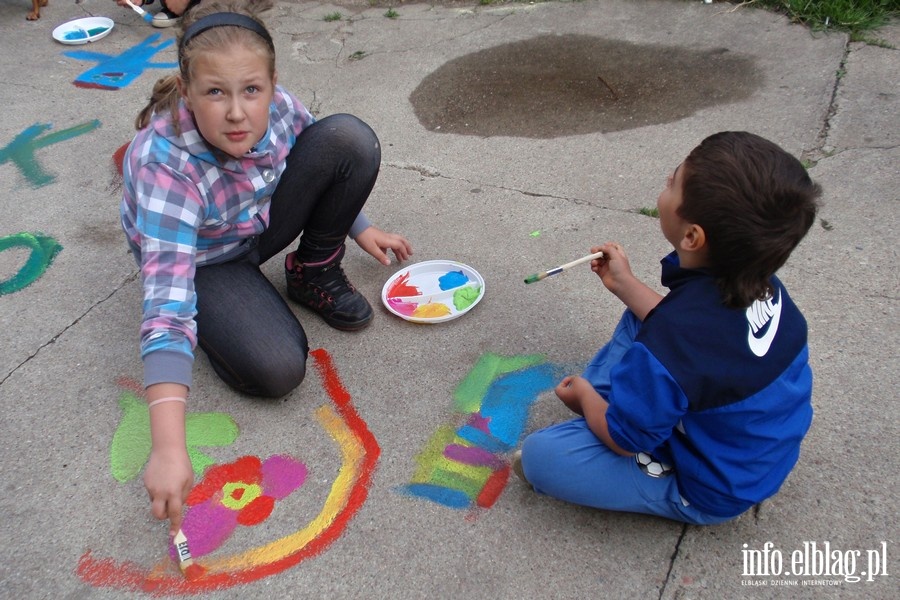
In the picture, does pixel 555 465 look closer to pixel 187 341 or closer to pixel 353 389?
pixel 353 389

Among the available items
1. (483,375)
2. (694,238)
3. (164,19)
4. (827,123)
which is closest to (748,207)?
(694,238)

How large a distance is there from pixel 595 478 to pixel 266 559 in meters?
0.80

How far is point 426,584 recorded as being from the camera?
5.33ft

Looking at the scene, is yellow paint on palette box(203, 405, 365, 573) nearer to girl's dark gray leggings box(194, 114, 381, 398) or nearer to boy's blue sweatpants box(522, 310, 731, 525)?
girl's dark gray leggings box(194, 114, 381, 398)

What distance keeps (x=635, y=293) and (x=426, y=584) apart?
93cm

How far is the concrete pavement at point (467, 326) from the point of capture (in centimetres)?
167

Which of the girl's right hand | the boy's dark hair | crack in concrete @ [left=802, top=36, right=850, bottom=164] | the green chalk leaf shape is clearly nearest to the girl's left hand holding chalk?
the girl's right hand

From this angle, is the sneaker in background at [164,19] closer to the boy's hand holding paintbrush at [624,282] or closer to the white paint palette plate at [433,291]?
the white paint palette plate at [433,291]

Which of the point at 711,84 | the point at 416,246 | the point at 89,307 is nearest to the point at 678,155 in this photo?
the point at 711,84

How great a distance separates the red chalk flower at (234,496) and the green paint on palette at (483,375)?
1.62 feet

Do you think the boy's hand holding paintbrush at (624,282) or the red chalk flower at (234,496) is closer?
the red chalk flower at (234,496)

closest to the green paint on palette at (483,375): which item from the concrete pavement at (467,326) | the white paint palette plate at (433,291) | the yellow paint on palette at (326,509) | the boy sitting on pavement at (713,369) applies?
the concrete pavement at (467,326)

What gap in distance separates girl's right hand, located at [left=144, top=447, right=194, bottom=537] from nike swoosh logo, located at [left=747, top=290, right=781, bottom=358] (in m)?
1.20

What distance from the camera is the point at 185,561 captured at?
5.49ft
